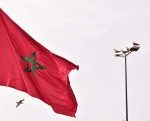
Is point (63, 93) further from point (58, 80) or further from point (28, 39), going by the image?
point (28, 39)

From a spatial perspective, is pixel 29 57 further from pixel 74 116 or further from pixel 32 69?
A: pixel 74 116

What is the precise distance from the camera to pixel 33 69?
1530 cm

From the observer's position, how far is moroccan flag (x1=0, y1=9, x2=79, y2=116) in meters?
14.9

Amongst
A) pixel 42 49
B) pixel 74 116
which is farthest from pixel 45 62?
pixel 74 116

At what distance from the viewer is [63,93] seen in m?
15.5

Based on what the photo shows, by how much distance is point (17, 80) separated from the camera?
14992 mm

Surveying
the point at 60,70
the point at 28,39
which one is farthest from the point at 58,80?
the point at 28,39

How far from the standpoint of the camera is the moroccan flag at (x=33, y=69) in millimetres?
14898

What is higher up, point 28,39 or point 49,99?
point 28,39

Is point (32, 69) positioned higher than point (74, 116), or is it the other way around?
point (32, 69)

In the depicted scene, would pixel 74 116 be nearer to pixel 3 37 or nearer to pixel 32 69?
pixel 32 69

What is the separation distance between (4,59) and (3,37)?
503mm

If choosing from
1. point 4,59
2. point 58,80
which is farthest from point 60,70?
point 4,59

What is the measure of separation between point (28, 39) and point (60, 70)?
3.51ft
